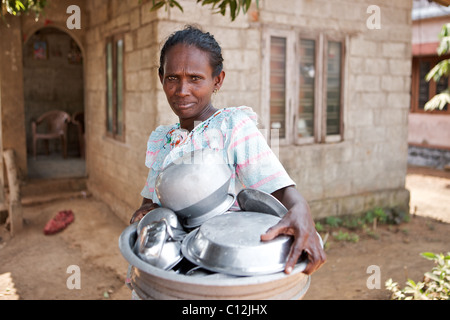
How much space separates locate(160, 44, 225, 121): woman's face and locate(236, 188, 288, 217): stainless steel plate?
0.38 meters

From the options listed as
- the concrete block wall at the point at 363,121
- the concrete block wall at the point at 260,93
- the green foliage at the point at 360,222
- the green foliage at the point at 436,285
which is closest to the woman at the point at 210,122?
the green foliage at the point at 436,285

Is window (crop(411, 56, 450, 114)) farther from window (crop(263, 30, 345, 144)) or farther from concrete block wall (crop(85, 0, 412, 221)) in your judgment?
window (crop(263, 30, 345, 144))

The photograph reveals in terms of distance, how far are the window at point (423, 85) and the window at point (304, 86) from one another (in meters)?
6.39

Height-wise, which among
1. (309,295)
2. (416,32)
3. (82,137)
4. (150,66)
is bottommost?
(309,295)

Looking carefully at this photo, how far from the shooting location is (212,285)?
1049 mm

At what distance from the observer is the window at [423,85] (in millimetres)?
10914

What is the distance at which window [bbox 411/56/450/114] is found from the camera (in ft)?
35.8

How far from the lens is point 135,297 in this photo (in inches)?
53.5

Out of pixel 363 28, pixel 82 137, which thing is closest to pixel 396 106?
pixel 363 28

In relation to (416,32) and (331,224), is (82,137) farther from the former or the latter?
(416,32)

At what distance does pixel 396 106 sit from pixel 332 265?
10.1 ft

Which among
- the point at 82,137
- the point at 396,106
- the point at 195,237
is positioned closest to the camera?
the point at 195,237

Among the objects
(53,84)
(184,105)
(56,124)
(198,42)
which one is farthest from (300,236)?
(53,84)

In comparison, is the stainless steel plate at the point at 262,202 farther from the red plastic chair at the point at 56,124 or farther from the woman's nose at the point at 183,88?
the red plastic chair at the point at 56,124
